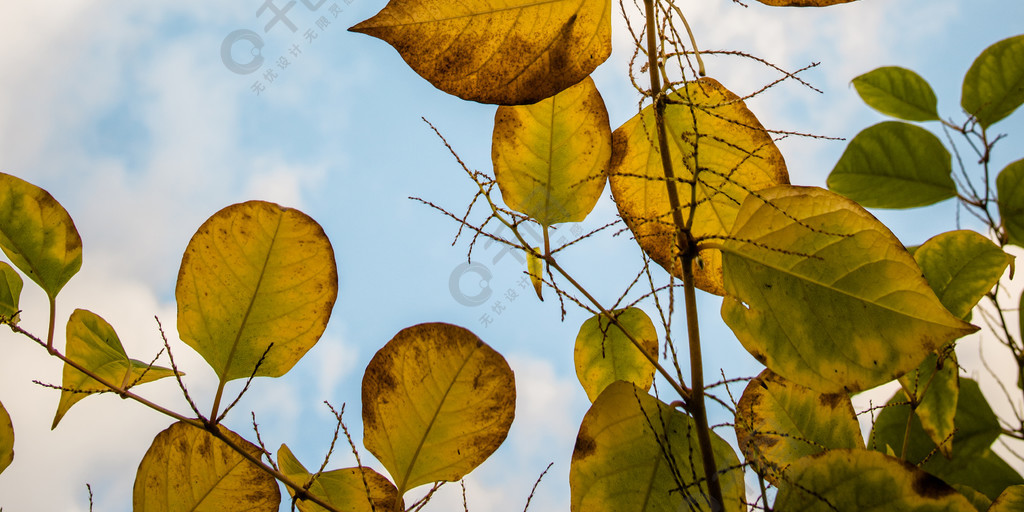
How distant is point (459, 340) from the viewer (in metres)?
0.39

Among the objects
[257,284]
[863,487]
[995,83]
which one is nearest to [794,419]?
[863,487]

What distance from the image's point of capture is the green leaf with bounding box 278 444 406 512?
1.41 feet

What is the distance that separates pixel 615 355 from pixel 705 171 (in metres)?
0.16

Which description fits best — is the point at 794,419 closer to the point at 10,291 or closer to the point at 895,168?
the point at 895,168

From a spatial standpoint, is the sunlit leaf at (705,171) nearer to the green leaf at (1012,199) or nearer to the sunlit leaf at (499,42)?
the sunlit leaf at (499,42)

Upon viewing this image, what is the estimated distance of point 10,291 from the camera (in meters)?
0.45

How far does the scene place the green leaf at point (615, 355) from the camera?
500 millimetres

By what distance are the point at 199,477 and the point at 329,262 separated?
0.54ft

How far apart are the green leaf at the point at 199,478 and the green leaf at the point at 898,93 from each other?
0.73 meters

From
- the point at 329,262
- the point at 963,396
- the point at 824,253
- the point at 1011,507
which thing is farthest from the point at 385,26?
the point at 963,396

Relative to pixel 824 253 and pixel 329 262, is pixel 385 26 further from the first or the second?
pixel 824 253

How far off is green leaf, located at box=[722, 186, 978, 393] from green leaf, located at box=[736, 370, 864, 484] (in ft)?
0.33

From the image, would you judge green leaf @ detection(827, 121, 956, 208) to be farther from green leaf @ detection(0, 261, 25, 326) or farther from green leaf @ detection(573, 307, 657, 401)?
green leaf @ detection(0, 261, 25, 326)

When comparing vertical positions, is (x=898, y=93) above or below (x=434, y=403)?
above
